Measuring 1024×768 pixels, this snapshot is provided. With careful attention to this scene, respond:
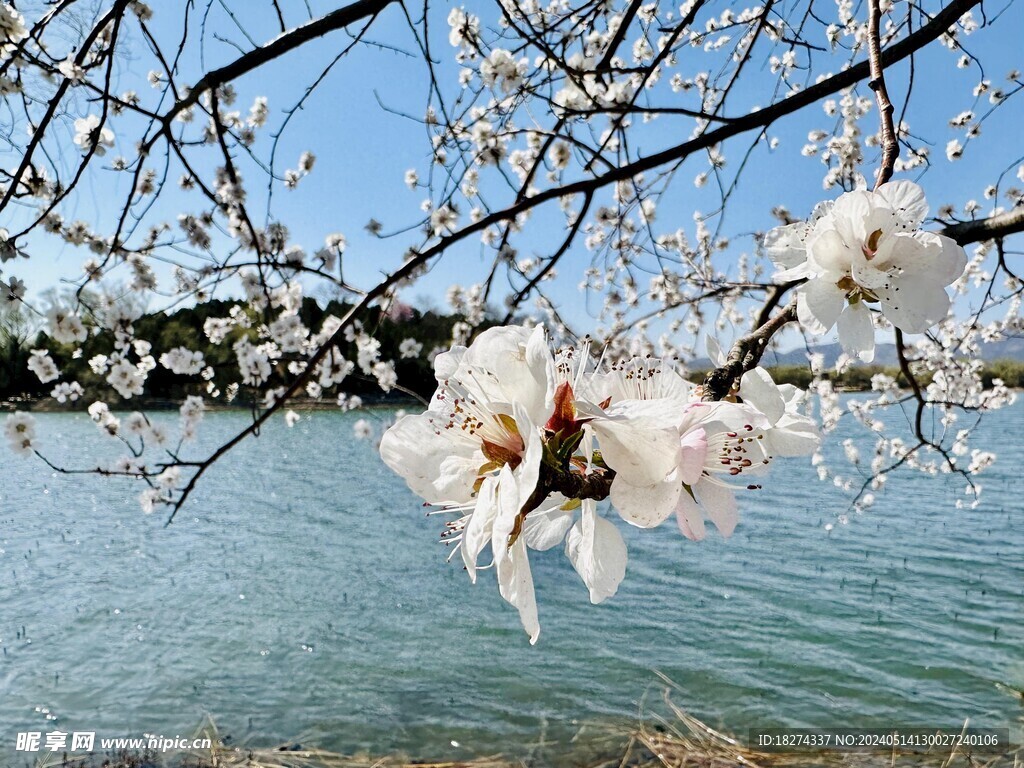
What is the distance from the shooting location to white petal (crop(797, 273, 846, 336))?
53 cm

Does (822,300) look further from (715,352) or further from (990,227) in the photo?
(990,227)

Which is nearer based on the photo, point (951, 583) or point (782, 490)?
point (951, 583)

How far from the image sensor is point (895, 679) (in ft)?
11.6

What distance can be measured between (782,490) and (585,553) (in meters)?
9.56

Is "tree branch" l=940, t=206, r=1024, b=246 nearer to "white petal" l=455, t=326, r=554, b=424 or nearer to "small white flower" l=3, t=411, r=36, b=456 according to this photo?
"white petal" l=455, t=326, r=554, b=424

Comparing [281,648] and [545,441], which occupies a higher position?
[545,441]

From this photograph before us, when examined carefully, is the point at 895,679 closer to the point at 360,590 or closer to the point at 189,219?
the point at 360,590

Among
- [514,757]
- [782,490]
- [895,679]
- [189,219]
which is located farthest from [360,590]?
[782,490]

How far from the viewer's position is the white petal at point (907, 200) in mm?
518

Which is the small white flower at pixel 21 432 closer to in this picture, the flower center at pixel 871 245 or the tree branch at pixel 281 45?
the tree branch at pixel 281 45

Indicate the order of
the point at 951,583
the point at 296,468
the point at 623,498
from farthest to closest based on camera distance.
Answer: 1. the point at 296,468
2. the point at 951,583
3. the point at 623,498

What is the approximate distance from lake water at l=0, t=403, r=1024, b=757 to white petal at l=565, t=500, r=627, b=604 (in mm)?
2953

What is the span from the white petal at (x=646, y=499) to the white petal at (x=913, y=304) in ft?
0.80

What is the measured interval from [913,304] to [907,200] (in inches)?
3.5
